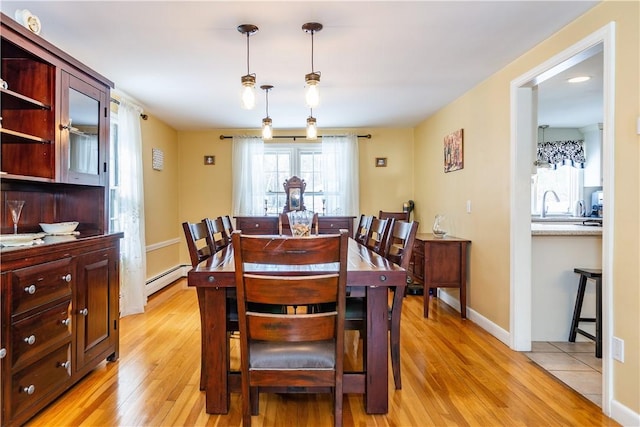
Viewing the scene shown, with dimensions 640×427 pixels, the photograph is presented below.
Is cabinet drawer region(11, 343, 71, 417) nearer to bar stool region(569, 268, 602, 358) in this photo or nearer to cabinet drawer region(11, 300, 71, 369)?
cabinet drawer region(11, 300, 71, 369)

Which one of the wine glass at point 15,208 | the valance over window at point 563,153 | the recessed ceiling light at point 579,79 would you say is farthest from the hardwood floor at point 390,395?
the valance over window at point 563,153

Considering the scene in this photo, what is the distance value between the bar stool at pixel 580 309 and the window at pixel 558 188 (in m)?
3.62

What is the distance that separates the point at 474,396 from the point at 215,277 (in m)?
1.62

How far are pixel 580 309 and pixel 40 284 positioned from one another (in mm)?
3645

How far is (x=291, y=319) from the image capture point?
1.59 meters

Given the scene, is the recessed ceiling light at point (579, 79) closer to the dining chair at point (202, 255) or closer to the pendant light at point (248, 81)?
the pendant light at point (248, 81)

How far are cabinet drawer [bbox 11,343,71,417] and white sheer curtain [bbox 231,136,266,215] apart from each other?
3.59 metres

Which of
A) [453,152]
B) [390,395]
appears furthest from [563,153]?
[390,395]

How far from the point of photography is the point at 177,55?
2854 millimetres

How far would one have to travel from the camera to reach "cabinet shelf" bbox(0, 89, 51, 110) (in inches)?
81.4

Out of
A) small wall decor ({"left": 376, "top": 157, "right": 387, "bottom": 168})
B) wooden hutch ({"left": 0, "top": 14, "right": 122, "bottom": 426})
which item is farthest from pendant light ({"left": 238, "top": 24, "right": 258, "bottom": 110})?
small wall decor ({"left": 376, "top": 157, "right": 387, "bottom": 168})

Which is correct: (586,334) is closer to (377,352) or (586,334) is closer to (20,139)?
(377,352)

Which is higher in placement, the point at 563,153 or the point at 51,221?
the point at 563,153

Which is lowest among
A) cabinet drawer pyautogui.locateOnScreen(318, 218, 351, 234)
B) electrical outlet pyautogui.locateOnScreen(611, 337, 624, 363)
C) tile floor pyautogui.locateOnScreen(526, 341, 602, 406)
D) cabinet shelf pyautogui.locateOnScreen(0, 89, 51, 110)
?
tile floor pyautogui.locateOnScreen(526, 341, 602, 406)
